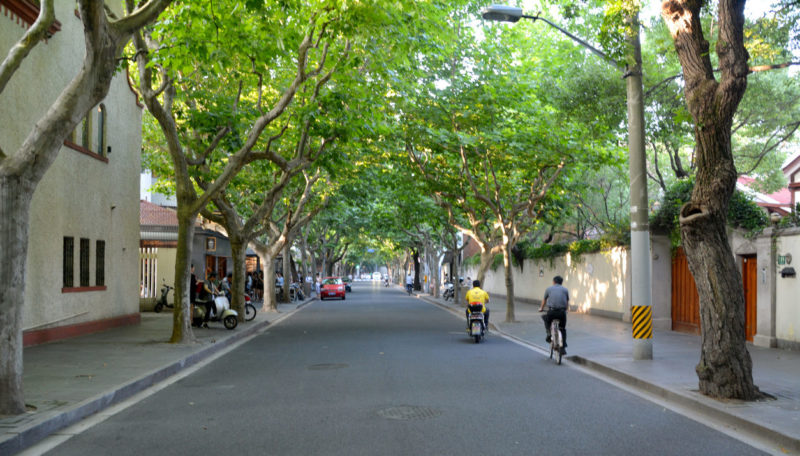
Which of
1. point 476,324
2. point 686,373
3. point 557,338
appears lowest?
point 686,373

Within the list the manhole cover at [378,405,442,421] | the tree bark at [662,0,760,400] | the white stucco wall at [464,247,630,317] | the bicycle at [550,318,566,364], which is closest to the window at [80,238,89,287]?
the bicycle at [550,318,566,364]

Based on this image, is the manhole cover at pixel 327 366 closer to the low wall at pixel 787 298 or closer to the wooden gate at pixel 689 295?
the low wall at pixel 787 298

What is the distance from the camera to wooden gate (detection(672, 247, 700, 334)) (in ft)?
59.1

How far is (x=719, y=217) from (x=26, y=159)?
812 centimetres

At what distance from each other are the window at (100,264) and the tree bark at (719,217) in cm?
1496

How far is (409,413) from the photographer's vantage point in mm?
7809

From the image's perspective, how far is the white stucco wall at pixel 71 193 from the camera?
14.1m

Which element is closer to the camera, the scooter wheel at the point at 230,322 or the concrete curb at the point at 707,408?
the concrete curb at the point at 707,408

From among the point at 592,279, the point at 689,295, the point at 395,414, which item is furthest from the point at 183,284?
the point at 592,279

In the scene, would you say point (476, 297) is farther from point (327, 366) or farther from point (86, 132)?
point (86, 132)

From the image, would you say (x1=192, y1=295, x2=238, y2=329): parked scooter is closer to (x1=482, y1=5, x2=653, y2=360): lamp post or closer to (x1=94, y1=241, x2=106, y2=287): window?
(x1=94, y1=241, x2=106, y2=287): window

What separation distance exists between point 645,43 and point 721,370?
16.0 metres

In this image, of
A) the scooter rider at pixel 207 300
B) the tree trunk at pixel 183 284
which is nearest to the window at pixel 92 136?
the tree trunk at pixel 183 284

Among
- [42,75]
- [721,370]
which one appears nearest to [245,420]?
[721,370]
